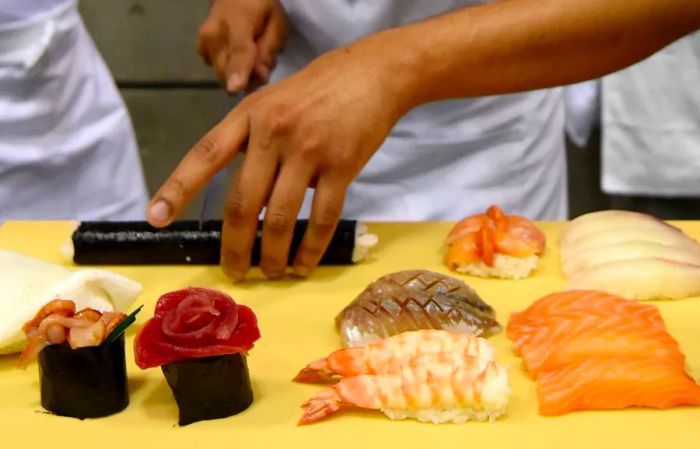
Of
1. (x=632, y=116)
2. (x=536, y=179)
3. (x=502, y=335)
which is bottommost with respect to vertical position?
(x=632, y=116)

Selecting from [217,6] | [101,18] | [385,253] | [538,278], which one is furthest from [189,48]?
[538,278]

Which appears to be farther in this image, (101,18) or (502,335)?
(101,18)

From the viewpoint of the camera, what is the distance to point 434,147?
190cm

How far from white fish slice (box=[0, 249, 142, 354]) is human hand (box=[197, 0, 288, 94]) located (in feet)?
1.82

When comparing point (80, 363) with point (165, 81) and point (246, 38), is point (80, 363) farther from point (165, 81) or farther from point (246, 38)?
point (165, 81)

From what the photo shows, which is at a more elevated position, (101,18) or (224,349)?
(224,349)

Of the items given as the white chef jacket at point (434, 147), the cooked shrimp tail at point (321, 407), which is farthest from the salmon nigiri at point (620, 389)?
the white chef jacket at point (434, 147)

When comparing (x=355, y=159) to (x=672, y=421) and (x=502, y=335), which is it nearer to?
(x=502, y=335)

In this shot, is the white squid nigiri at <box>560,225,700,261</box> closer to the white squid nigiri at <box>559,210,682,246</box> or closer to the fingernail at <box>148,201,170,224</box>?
the white squid nigiri at <box>559,210,682,246</box>

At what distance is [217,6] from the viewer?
1.96 m

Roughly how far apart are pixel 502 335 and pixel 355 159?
1.16ft

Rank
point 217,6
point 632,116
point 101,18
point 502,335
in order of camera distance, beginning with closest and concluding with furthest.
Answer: point 502,335 < point 217,6 < point 632,116 < point 101,18

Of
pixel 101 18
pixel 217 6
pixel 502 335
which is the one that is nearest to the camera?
pixel 502 335

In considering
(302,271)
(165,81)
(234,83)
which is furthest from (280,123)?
(165,81)
